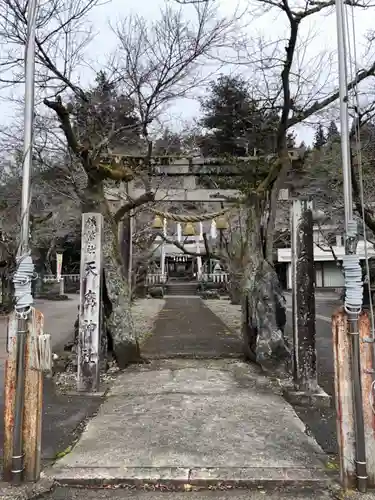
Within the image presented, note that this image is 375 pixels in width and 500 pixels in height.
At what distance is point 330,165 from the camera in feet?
45.7

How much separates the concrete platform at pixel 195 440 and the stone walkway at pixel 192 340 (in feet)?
8.30

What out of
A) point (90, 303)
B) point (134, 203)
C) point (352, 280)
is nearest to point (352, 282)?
point (352, 280)

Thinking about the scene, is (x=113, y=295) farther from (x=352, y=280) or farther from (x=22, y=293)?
(x=352, y=280)

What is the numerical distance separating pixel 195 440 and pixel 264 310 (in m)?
3.43

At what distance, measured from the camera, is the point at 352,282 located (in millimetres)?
3617

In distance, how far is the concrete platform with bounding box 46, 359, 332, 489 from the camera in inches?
148

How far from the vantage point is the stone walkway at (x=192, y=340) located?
956 cm

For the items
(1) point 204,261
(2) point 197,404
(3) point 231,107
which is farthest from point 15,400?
(1) point 204,261

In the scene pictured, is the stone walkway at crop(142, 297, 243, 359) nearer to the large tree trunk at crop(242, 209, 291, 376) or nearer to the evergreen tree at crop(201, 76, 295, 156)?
the large tree trunk at crop(242, 209, 291, 376)

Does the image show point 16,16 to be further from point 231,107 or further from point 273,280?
point 273,280

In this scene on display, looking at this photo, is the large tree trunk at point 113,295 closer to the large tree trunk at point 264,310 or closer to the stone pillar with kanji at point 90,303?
the stone pillar with kanji at point 90,303

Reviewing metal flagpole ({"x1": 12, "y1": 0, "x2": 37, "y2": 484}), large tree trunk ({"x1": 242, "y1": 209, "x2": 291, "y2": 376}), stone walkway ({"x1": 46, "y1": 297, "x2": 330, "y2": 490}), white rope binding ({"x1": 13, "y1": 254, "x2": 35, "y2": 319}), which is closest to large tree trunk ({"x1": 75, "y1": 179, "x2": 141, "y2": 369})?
stone walkway ({"x1": 46, "y1": 297, "x2": 330, "y2": 490})

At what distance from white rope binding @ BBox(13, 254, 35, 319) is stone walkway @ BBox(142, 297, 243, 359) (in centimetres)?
569

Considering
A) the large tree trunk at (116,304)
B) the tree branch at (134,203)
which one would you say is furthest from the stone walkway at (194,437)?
the tree branch at (134,203)
